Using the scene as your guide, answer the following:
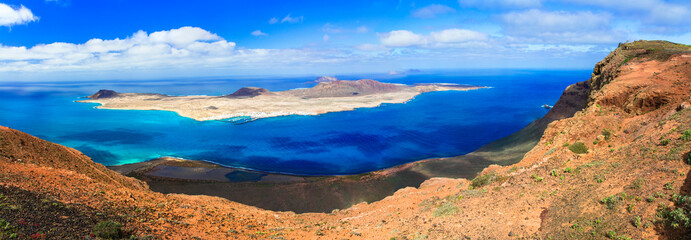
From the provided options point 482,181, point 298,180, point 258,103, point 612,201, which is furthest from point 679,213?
point 258,103

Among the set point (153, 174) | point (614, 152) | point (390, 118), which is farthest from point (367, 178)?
point (390, 118)

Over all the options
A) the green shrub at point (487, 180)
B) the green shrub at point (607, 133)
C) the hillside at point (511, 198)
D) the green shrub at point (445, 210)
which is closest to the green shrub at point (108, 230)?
the hillside at point (511, 198)

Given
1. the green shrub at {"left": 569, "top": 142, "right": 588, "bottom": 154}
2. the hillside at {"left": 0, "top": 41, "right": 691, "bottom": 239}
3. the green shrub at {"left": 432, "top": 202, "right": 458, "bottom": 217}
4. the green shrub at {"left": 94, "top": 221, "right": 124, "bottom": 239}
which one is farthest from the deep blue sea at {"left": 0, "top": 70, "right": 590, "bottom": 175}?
the green shrub at {"left": 94, "top": 221, "right": 124, "bottom": 239}

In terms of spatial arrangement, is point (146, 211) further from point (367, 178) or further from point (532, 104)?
point (532, 104)

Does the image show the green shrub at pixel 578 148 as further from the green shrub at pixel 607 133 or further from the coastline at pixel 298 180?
the coastline at pixel 298 180

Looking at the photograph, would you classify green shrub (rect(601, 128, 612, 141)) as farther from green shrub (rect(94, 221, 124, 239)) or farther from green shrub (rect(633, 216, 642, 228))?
green shrub (rect(94, 221, 124, 239))
